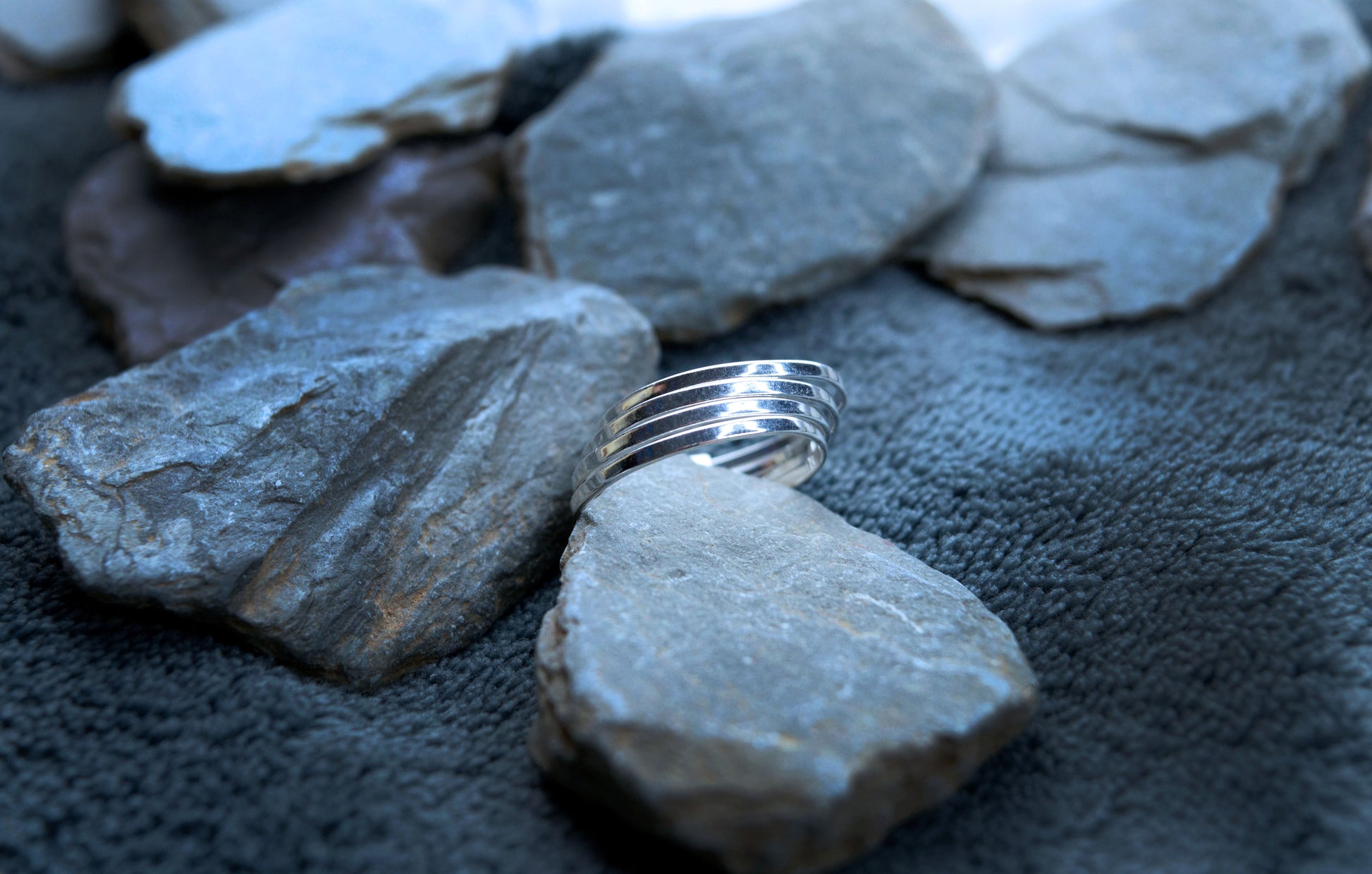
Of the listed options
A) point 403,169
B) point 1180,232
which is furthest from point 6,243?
point 1180,232

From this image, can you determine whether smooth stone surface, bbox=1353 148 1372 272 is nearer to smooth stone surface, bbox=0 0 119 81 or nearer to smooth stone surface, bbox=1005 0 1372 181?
smooth stone surface, bbox=1005 0 1372 181

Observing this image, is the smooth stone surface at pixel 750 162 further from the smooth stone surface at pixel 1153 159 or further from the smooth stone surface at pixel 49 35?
the smooth stone surface at pixel 49 35

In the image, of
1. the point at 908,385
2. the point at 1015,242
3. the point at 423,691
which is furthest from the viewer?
the point at 1015,242

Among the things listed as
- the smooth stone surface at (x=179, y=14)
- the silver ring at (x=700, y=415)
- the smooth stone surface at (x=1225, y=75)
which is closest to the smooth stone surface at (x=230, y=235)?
the smooth stone surface at (x=179, y=14)

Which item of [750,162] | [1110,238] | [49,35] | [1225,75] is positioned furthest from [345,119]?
[1225,75]

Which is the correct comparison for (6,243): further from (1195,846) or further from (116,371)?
(1195,846)

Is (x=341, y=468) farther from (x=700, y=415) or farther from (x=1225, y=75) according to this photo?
(x=1225, y=75)

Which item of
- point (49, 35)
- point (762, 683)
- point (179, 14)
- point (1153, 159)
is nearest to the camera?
point (762, 683)
